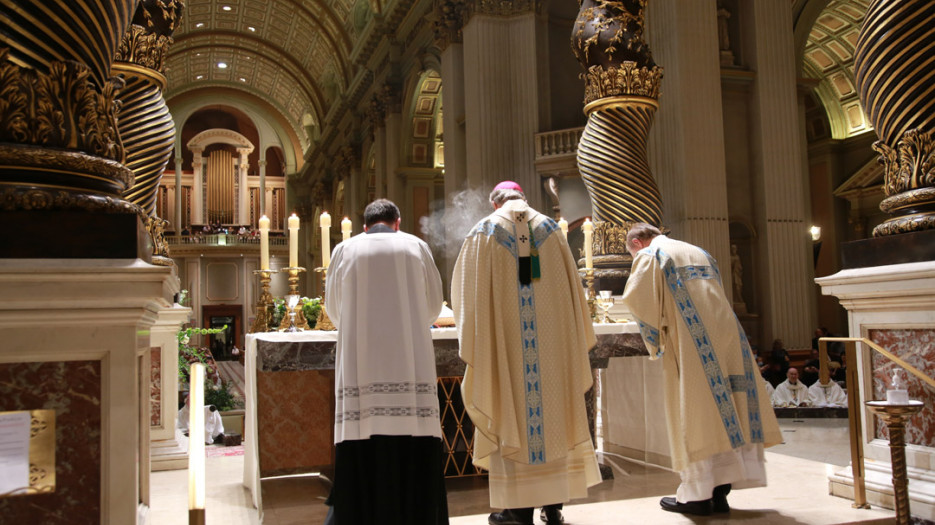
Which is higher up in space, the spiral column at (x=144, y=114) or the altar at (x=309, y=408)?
the spiral column at (x=144, y=114)

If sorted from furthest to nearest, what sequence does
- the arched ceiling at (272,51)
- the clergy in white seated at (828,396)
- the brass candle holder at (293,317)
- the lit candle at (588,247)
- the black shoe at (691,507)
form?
the arched ceiling at (272,51) < the clergy in white seated at (828,396) < the lit candle at (588,247) < the brass candle holder at (293,317) < the black shoe at (691,507)

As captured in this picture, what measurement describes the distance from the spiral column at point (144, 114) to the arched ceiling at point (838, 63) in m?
17.0

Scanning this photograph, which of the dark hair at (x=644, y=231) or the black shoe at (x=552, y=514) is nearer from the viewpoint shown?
the black shoe at (x=552, y=514)

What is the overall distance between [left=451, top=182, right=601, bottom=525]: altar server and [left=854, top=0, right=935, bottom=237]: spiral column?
5.13 feet

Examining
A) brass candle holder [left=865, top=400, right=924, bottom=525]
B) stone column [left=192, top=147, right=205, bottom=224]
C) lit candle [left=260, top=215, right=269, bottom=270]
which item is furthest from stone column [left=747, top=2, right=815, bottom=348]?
stone column [left=192, top=147, right=205, bottom=224]

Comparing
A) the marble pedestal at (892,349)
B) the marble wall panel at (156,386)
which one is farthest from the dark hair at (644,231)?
the marble wall panel at (156,386)

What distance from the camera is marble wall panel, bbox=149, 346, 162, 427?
17.9 feet

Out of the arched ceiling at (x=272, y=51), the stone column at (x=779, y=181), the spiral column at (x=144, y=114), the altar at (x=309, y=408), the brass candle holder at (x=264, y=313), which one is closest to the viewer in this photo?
the altar at (x=309, y=408)

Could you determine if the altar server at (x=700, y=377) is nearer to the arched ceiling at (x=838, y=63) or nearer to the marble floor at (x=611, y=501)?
the marble floor at (x=611, y=501)

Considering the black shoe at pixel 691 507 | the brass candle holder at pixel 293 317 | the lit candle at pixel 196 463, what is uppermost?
the brass candle holder at pixel 293 317

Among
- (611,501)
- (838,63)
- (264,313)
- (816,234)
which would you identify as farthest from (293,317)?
(838,63)

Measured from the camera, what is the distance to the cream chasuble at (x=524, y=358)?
3.63m

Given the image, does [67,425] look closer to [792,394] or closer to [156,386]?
[156,386]

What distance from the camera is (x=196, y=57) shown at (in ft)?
101
